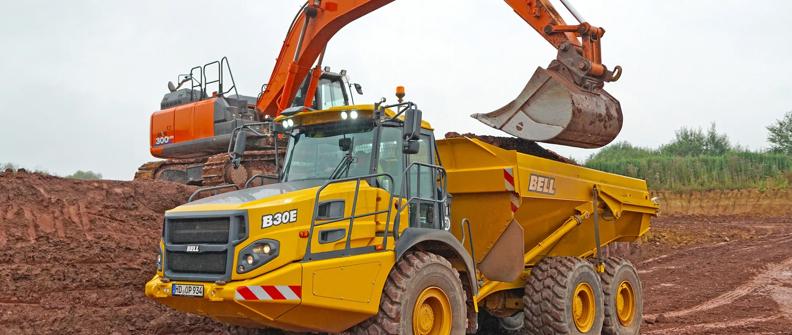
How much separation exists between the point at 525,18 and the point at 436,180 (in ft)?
14.2

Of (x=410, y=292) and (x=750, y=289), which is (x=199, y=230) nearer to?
(x=410, y=292)

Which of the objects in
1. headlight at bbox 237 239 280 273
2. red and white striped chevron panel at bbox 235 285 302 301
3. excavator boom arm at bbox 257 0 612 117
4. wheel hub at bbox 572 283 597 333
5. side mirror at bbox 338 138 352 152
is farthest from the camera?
excavator boom arm at bbox 257 0 612 117

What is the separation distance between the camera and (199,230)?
591 centimetres

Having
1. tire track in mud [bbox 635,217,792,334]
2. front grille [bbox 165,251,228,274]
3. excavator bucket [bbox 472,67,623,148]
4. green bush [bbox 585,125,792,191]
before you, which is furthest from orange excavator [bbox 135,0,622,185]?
green bush [bbox 585,125,792,191]

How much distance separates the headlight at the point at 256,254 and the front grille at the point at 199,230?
228mm

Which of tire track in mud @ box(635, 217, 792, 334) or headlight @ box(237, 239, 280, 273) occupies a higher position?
headlight @ box(237, 239, 280, 273)

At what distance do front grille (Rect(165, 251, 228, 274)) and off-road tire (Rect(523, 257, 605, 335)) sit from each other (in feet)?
13.5

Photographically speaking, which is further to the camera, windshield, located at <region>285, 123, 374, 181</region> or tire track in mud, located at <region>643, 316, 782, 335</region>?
tire track in mud, located at <region>643, 316, 782, 335</region>

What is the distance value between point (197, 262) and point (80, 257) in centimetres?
464

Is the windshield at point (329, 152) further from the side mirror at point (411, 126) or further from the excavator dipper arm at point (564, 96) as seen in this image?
the excavator dipper arm at point (564, 96)

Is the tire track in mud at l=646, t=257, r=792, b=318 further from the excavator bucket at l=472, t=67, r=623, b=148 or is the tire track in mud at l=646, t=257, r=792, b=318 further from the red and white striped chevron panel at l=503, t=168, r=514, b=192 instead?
the red and white striped chevron panel at l=503, t=168, r=514, b=192

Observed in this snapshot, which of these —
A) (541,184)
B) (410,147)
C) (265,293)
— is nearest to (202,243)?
(265,293)

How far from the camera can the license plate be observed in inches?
221

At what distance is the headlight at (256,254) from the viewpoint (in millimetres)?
5551
